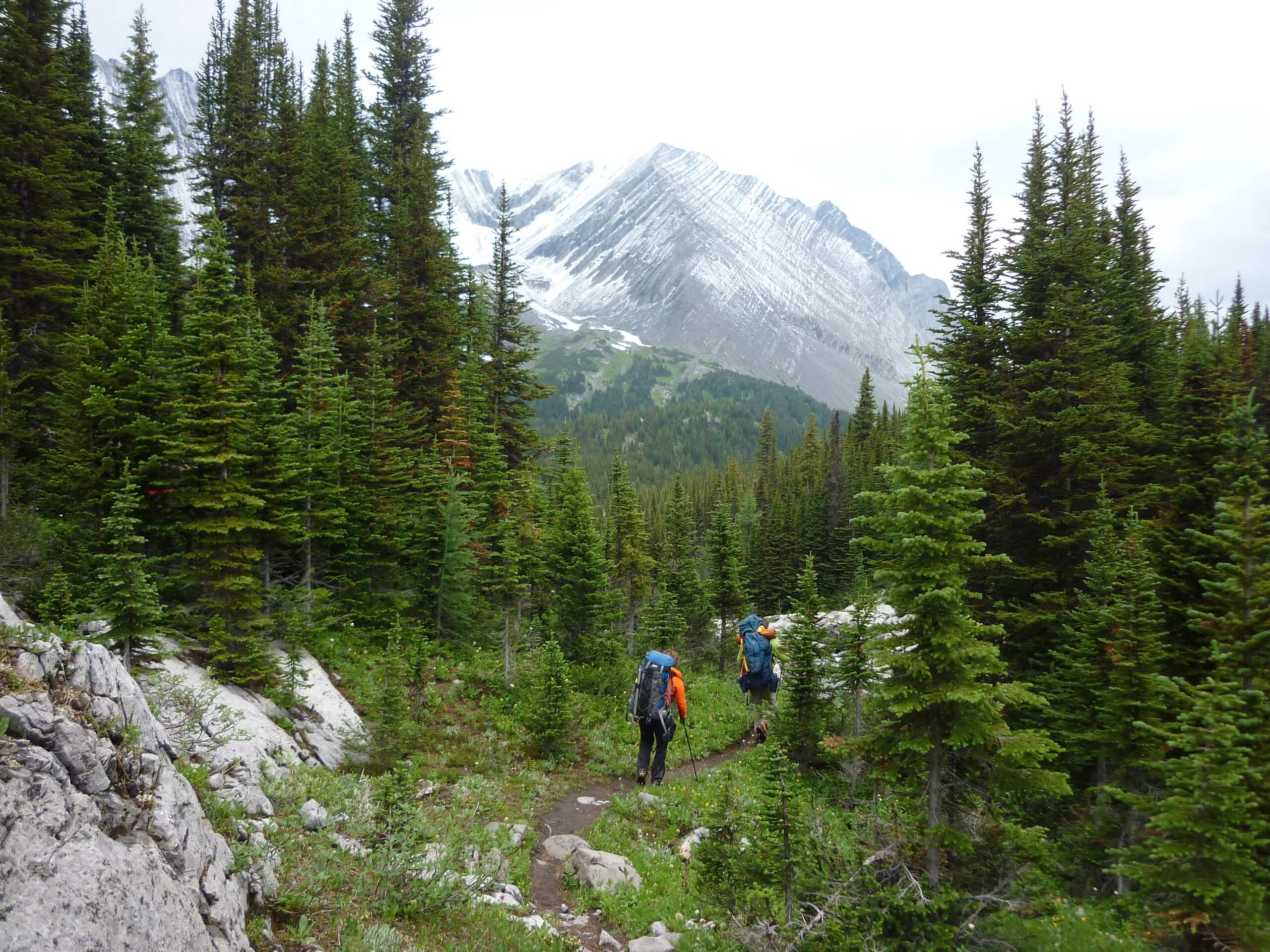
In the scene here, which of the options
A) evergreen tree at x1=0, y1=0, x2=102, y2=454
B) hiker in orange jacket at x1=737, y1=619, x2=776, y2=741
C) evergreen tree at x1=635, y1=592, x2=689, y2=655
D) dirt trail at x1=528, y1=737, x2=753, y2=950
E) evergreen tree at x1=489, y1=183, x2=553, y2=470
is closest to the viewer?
dirt trail at x1=528, y1=737, x2=753, y2=950

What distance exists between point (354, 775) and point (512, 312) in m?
22.9

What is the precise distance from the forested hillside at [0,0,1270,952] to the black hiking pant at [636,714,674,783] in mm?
1071

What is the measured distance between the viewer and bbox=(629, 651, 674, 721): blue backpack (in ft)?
45.9

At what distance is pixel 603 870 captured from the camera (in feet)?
34.8

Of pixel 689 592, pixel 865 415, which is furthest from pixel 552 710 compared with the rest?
pixel 865 415

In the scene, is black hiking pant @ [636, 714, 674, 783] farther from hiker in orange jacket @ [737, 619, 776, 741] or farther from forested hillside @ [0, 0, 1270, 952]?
hiker in orange jacket @ [737, 619, 776, 741]

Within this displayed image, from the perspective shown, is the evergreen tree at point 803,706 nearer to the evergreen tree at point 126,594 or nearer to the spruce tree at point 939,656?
the spruce tree at point 939,656

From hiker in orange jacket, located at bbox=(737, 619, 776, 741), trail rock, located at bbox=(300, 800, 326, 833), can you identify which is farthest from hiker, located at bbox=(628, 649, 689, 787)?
trail rock, located at bbox=(300, 800, 326, 833)

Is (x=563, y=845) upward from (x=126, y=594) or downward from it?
downward

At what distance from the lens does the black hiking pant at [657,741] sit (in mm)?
14422

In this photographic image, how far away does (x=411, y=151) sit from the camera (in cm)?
3322

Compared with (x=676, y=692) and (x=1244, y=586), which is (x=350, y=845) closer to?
(x=676, y=692)

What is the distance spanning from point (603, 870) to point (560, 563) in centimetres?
1331

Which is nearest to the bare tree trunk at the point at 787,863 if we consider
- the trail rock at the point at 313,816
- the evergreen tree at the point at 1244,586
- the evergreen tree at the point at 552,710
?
the trail rock at the point at 313,816
